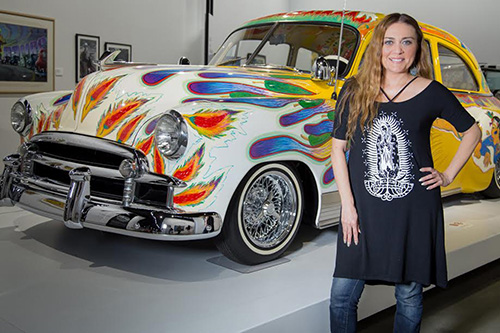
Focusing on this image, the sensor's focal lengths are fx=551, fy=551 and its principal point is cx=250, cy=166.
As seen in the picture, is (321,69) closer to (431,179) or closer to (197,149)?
(197,149)

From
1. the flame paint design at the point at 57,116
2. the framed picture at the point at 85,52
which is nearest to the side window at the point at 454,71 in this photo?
the flame paint design at the point at 57,116

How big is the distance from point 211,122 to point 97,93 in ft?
2.94

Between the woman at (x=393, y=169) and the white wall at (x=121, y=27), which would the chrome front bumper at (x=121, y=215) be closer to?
the woman at (x=393, y=169)

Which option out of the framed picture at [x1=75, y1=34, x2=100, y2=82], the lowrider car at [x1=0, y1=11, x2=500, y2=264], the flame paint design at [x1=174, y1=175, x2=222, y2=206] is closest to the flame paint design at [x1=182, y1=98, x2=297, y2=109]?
Result: the lowrider car at [x1=0, y1=11, x2=500, y2=264]

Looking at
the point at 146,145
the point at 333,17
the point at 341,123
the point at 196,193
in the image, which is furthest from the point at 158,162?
the point at 333,17

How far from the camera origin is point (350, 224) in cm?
208

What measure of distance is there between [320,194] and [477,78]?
2.52 m

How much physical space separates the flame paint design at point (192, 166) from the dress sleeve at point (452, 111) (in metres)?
1.15

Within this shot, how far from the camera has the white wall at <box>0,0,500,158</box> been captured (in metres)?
6.58

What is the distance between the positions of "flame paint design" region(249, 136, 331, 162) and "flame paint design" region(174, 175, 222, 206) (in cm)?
28

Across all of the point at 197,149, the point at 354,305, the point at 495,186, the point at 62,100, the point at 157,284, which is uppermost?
the point at 62,100

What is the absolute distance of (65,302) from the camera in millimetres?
2461

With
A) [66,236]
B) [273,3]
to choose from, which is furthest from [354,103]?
[273,3]

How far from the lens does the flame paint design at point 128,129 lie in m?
2.88
